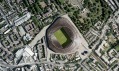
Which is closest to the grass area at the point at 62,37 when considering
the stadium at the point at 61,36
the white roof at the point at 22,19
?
the stadium at the point at 61,36

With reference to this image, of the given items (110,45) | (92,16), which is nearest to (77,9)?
(92,16)

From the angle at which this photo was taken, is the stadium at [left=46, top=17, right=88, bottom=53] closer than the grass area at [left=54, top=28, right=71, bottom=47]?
Yes

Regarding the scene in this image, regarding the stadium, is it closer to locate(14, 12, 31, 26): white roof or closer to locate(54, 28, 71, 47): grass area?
locate(54, 28, 71, 47): grass area

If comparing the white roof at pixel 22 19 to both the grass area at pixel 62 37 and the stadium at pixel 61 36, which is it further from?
the grass area at pixel 62 37

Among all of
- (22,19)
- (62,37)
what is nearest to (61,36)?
(62,37)

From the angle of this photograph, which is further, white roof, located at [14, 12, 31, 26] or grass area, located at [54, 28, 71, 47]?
grass area, located at [54, 28, 71, 47]

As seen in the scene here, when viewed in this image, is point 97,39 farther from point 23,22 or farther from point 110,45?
point 23,22

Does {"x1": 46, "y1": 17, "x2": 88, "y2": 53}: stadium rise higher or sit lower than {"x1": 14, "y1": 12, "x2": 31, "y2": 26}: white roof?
lower

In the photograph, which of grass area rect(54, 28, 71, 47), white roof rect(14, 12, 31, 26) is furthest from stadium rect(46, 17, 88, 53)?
white roof rect(14, 12, 31, 26)
